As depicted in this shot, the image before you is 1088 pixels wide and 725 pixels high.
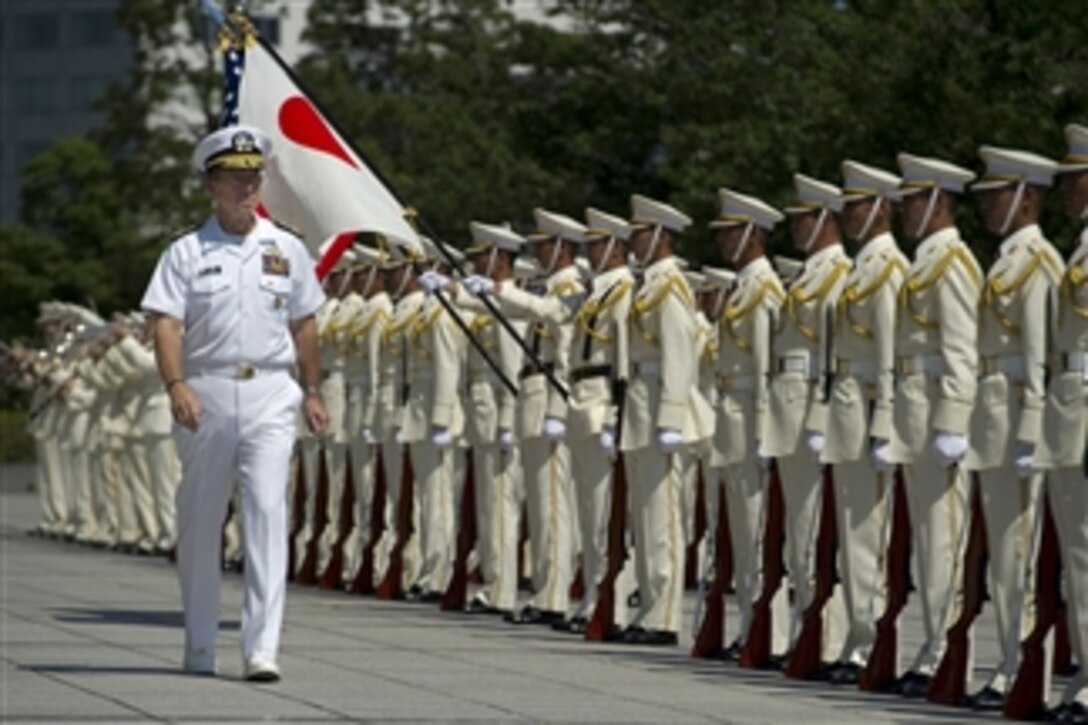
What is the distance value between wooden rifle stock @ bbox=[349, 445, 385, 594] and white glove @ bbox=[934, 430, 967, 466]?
31.5ft

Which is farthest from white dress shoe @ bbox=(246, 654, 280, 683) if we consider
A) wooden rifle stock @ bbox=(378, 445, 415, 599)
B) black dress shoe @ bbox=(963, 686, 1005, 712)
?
wooden rifle stock @ bbox=(378, 445, 415, 599)

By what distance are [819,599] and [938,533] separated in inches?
46.8

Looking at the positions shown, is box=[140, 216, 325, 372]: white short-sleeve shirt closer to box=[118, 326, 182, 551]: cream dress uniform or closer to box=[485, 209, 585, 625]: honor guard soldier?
box=[485, 209, 585, 625]: honor guard soldier

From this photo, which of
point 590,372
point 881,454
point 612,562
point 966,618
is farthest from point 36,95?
point 966,618

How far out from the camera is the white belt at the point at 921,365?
14.3 m

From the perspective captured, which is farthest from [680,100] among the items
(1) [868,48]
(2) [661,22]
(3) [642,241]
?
(3) [642,241]

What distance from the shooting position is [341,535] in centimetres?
2423

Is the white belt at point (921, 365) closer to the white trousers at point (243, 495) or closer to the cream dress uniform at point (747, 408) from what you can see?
the cream dress uniform at point (747, 408)

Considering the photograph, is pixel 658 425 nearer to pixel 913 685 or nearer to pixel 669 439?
pixel 669 439

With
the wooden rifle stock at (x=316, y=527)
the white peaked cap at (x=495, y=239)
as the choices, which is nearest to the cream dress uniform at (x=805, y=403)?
the white peaked cap at (x=495, y=239)

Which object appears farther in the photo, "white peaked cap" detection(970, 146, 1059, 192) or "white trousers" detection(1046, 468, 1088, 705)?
"white peaked cap" detection(970, 146, 1059, 192)

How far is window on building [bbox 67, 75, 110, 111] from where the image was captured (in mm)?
106250

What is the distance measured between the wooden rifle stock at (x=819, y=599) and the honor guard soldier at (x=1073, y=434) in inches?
93.5

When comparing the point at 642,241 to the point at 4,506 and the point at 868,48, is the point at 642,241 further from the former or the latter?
the point at 4,506
